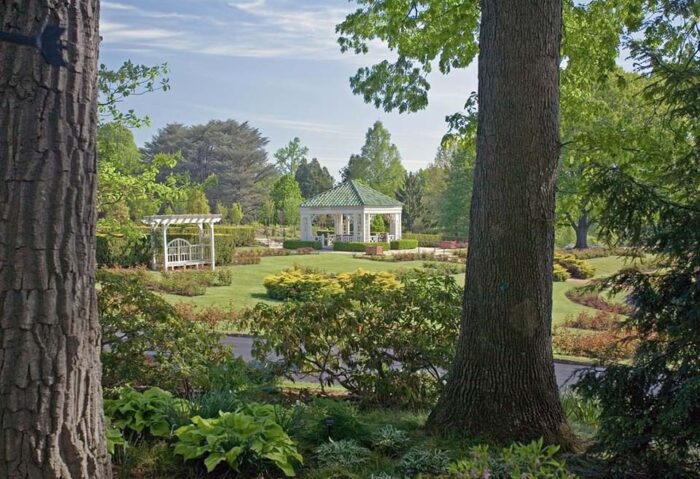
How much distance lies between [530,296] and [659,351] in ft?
2.85

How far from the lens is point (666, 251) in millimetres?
3150

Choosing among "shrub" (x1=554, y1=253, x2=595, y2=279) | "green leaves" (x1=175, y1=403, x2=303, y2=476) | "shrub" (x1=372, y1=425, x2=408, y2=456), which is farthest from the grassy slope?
"green leaves" (x1=175, y1=403, x2=303, y2=476)

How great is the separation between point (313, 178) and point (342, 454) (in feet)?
192

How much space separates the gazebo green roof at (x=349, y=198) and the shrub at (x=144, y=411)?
2909 centimetres

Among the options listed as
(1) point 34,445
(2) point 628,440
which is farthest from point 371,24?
(1) point 34,445

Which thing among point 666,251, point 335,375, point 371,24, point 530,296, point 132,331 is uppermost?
point 371,24

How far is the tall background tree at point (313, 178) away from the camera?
201 feet

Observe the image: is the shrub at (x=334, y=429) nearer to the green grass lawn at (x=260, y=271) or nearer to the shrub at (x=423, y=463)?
the shrub at (x=423, y=463)

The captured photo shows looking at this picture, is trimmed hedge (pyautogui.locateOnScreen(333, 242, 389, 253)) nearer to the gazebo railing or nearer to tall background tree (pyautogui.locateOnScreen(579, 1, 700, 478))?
the gazebo railing

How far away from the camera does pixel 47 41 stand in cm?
208

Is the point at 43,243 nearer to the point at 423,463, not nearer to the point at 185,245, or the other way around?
the point at 423,463

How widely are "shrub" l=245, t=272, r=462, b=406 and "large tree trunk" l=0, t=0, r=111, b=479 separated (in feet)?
10.9

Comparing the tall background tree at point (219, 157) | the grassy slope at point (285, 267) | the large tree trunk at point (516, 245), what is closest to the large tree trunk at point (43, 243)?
the large tree trunk at point (516, 245)

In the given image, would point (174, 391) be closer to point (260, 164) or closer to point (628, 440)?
point (628, 440)
